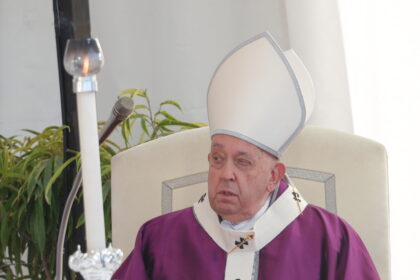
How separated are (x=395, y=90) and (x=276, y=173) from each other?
1043mm

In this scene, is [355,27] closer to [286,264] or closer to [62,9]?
[62,9]

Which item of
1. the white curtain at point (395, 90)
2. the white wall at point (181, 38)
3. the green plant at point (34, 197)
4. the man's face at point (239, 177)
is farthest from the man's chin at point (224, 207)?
the white wall at point (181, 38)

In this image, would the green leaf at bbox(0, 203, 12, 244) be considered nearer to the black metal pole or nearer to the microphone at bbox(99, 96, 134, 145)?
the black metal pole

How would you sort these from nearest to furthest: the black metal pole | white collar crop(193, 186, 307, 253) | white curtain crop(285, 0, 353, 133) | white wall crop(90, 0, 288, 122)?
white collar crop(193, 186, 307, 253) < the black metal pole < white curtain crop(285, 0, 353, 133) < white wall crop(90, 0, 288, 122)

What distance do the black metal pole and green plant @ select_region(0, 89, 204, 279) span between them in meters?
0.03

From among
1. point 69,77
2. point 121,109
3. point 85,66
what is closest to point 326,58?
point 69,77

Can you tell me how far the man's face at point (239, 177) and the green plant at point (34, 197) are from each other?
2.46ft

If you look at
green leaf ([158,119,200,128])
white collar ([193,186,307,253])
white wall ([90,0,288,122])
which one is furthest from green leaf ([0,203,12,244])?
white collar ([193,186,307,253])

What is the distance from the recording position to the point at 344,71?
2762 mm

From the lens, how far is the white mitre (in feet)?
5.82

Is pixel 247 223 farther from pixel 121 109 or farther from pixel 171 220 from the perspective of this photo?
pixel 121 109

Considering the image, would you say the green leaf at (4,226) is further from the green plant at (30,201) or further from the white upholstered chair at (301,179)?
the white upholstered chair at (301,179)

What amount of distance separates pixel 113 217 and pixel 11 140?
23.0 inches

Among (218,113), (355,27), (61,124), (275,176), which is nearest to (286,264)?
(275,176)
